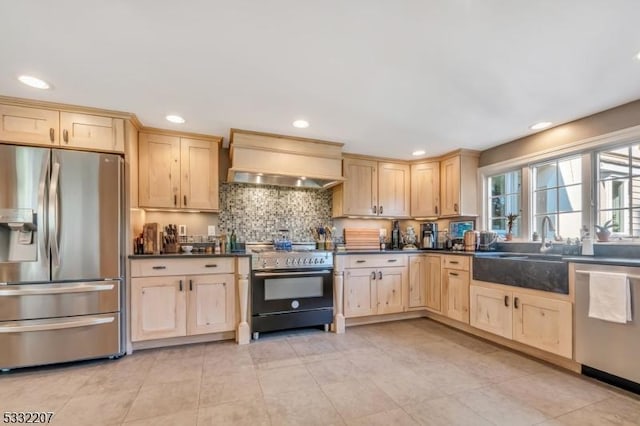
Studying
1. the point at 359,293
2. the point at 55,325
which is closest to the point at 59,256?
the point at 55,325

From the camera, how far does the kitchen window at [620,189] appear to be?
8.44 ft

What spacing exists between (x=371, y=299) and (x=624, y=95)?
2923mm

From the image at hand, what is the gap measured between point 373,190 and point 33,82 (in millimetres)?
3473

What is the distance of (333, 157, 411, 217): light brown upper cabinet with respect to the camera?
3.92 meters

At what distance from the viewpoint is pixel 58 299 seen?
2.40 m

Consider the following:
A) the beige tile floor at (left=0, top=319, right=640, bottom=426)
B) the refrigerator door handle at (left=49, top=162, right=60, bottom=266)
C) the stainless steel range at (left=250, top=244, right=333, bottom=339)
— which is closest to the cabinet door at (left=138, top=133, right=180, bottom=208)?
the refrigerator door handle at (left=49, top=162, right=60, bottom=266)

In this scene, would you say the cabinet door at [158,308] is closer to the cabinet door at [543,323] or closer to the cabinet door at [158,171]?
the cabinet door at [158,171]

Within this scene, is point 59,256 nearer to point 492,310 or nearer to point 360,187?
point 360,187

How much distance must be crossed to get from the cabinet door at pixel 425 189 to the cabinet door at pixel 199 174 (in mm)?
2714

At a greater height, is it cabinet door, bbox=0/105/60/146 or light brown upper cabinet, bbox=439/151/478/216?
cabinet door, bbox=0/105/60/146

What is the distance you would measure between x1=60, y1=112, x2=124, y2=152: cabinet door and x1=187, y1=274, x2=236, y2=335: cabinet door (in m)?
1.41

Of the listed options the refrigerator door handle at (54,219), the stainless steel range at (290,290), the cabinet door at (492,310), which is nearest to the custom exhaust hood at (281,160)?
the stainless steel range at (290,290)

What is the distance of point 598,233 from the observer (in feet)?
8.86

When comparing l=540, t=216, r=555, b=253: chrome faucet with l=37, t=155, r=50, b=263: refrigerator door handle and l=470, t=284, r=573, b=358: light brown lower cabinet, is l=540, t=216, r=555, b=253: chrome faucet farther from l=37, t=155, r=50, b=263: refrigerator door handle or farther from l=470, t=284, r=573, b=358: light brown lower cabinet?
l=37, t=155, r=50, b=263: refrigerator door handle
